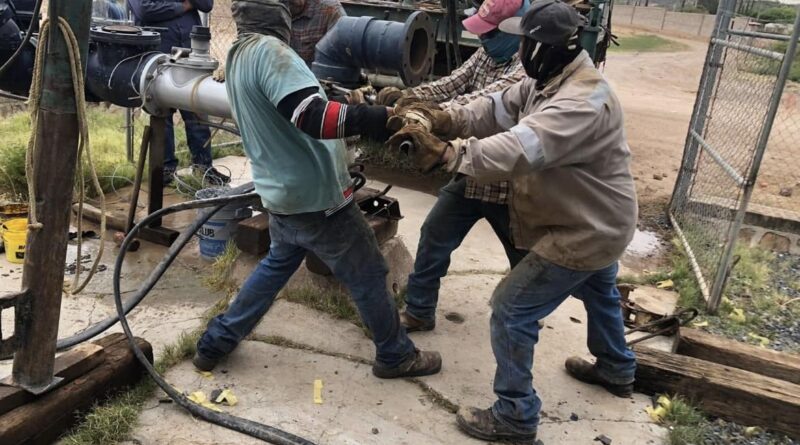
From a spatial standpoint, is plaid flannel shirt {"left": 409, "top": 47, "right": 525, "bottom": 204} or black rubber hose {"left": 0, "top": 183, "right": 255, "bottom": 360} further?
plaid flannel shirt {"left": 409, "top": 47, "right": 525, "bottom": 204}

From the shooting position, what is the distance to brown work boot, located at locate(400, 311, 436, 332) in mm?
3760

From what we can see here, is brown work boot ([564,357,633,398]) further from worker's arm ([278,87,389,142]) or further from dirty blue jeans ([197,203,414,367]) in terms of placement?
worker's arm ([278,87,389,142])

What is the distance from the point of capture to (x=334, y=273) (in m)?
3.01

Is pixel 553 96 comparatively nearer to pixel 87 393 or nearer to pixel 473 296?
pixel 473 296

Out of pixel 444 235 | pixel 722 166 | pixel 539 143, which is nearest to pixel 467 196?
pixel 444 235

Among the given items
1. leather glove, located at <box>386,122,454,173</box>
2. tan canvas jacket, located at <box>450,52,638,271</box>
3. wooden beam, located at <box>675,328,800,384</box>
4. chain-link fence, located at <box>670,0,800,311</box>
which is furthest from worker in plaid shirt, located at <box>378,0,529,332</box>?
chain-link fence, located at <box>670,0,800,311</box>

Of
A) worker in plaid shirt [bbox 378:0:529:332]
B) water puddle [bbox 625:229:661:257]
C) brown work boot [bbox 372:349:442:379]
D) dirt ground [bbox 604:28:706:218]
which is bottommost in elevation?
dirt ground [bbox 604:28:706:218]

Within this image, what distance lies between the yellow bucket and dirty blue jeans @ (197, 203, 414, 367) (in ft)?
6.51

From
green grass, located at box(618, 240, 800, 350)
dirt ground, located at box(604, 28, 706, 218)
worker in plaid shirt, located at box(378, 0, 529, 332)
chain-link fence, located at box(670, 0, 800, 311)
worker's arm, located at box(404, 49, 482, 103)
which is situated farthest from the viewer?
dirt ground, located at box(604, 28, 706, 218)

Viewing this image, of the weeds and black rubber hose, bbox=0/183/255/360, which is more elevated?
black rubber hose, bbox=0/183/255/360

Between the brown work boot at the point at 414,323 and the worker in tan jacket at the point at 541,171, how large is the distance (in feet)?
2.86

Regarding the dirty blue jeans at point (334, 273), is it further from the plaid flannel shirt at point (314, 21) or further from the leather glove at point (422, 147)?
the plaid flannel shirt at point (314, 21)

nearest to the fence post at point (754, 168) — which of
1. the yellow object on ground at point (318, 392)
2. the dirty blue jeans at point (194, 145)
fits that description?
the yellow object on ground at point (318, 392)

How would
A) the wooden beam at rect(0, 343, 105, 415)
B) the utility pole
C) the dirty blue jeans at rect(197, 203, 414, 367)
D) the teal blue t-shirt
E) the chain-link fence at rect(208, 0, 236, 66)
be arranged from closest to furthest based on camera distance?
the utility pole → the wooden beam at rect(0, 343, 105, 415) → the teal blue t-shirt → the dirty blue jeans at rect(197, 203, 414, 367) → the chain-link fence at rect(208, 0, 236, 66)
